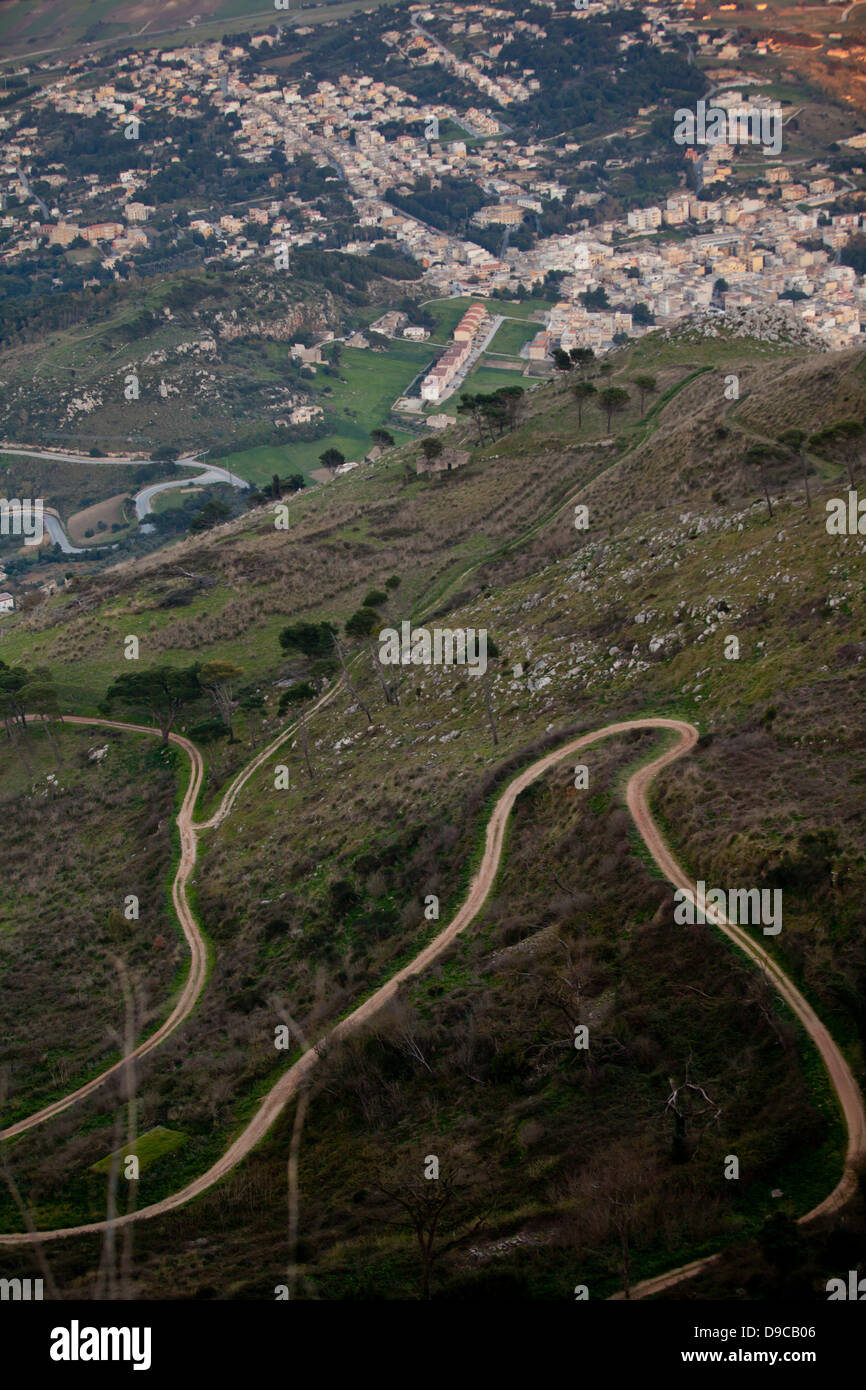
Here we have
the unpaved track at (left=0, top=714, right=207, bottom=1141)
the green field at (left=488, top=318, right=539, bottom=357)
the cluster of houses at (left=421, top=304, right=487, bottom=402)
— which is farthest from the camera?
the green field at (left=488, top=318, right=539, bottom=357)

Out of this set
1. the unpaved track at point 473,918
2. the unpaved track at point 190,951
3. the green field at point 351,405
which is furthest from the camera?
the green field at point 351,405

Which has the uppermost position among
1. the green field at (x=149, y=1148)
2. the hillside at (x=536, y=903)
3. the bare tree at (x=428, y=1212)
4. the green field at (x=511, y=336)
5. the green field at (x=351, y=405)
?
the green field at (x=511, y=336)

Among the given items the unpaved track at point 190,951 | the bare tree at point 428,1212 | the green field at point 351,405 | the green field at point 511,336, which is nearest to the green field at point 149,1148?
the unpaved track at point 190,951

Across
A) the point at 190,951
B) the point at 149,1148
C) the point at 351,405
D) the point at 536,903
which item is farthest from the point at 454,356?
the point at 149,1148

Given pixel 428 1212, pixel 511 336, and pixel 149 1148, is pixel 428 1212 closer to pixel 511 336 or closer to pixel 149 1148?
pixel 149 1148

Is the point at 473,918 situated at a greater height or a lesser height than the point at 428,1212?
greater

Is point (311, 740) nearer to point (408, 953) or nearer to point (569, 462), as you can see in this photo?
point (408, 953)

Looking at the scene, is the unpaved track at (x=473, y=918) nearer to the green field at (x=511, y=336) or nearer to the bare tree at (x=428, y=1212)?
the bare tree at (x=428, y=1212)

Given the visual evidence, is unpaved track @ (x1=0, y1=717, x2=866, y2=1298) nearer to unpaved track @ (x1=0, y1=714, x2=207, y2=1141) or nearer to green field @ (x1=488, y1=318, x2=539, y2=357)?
unpaved track @ (x1=0, y1=714, x2=207, y2=1141)

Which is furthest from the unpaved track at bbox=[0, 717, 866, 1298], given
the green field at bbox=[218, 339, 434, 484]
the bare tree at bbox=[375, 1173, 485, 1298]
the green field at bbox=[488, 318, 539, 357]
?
the green field at bbox=[488, 318, 539, 357]
